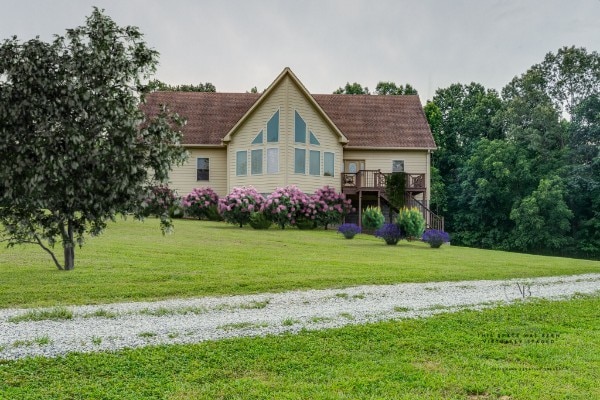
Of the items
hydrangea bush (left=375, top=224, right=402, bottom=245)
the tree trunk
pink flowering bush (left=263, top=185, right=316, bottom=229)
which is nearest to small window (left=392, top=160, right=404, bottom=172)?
pink flowering bush (left=263, top=185, right=316, bottom=229)

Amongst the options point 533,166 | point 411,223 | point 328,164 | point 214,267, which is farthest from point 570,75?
point 214,267

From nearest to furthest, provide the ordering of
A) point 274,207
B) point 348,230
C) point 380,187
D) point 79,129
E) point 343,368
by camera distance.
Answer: point 343,368
point 79,129
point 348,230
point 274,207
point 380,187

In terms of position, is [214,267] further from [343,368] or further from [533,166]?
[533,166]

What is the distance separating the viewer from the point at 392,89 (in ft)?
157

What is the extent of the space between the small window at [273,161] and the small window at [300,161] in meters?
0.98

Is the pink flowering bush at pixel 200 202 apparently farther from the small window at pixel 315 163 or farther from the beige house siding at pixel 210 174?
the small window at pixel 315 163

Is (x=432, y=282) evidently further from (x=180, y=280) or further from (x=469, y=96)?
(x=469, y=96)

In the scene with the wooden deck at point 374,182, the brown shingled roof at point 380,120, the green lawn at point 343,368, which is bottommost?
the green lawn at point 343,368

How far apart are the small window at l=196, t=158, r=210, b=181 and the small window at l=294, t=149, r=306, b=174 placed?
5.66 meters

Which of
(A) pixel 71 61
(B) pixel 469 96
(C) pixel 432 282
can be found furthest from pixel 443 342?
(B) pixel 469 96

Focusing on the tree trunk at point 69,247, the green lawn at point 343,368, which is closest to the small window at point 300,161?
the tree trunk at point 69,247

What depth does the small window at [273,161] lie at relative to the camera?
27.7 metres

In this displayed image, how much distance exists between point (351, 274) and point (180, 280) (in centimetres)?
376

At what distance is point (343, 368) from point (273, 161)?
22957 mm
